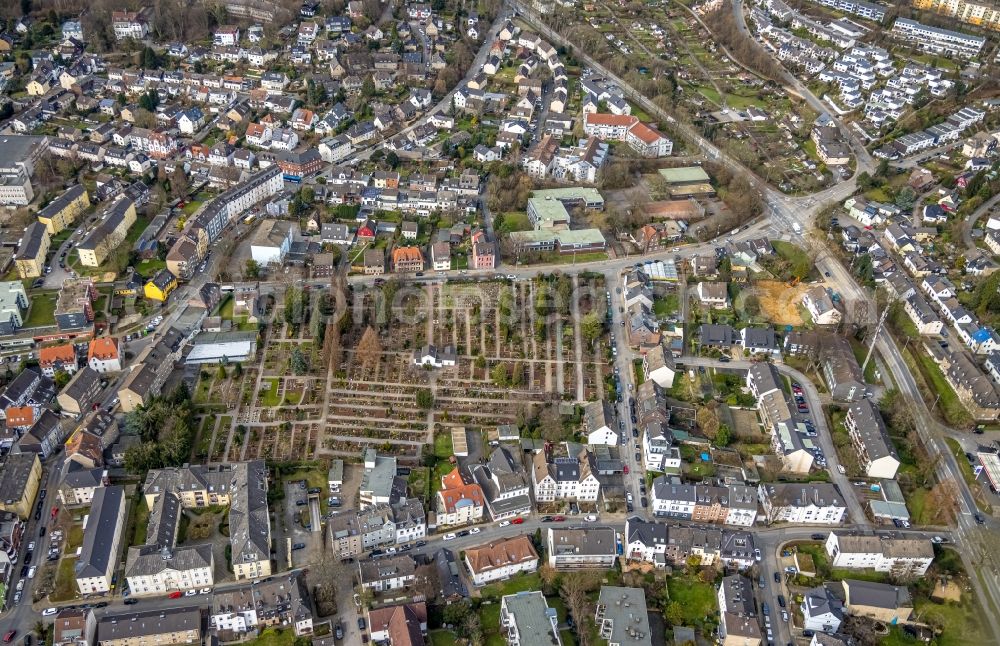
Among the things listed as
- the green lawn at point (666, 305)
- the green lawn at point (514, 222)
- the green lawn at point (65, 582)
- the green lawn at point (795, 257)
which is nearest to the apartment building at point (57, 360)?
the green lawn at point (65, 582)

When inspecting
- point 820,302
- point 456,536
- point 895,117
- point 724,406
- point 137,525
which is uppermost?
point 895,117

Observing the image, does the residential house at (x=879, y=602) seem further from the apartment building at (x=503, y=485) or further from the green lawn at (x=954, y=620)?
the apartment building at (x=503, y=485)

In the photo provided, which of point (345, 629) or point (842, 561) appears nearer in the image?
point (345, 629)

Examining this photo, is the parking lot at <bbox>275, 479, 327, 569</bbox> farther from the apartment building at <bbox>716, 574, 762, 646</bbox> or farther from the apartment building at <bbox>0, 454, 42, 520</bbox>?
the apartment building at <bbox>716, 574, 762, 646</bbox>

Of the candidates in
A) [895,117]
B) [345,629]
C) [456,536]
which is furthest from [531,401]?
[895,117]

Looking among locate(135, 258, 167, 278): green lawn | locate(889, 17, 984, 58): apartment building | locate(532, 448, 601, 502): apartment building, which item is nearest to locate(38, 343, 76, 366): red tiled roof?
locate(135, 258, 167, 278): green lawn

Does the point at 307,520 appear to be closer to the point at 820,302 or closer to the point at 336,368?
the point at 336,368

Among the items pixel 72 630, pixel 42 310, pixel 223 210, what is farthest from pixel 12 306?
pixel 72 630
